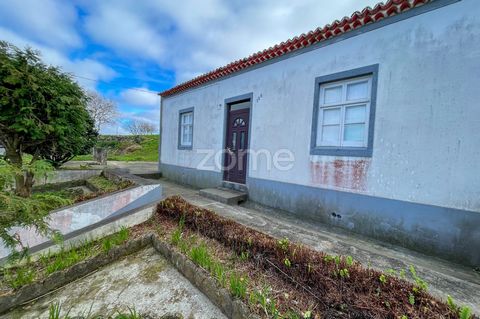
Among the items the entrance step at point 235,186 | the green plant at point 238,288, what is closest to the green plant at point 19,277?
the green plant at point 238,288

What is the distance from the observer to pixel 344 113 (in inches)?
175

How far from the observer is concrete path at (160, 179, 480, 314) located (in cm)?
221

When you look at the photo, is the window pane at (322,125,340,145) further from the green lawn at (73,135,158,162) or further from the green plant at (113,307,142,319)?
the green lawn at (73,135,158,162)

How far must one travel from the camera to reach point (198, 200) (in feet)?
18.6

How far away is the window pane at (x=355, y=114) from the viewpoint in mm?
4266

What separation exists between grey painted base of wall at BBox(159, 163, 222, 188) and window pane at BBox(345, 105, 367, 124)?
4.16 m

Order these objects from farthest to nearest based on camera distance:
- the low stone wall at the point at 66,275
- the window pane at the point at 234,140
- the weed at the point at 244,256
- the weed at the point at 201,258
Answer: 1. the window pane at the point at 234,140
2. the weed at the point at 244,256
3. the weed at the point at 201,258
4. the low stone wall at the point at 66,275

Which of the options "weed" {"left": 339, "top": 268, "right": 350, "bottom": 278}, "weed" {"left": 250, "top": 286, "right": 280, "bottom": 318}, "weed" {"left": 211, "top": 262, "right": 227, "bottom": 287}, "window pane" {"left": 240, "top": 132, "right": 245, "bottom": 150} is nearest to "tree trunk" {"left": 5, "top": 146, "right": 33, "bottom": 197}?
"weed" {"left": 211, "top": 262, "right": 227, "bottom": 287}

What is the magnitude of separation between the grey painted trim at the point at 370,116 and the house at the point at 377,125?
20 millimetres

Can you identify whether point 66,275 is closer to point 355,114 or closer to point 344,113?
point 344,113

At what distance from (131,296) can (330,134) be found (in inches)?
176

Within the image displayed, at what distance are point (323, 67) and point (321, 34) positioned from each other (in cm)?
65

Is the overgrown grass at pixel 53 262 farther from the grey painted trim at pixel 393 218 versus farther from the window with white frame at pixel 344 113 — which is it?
the window with white frame at pixel 344 113

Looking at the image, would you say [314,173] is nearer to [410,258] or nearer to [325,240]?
[325,240]
